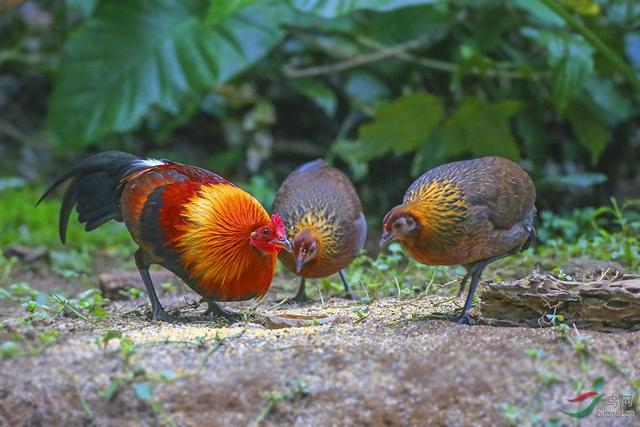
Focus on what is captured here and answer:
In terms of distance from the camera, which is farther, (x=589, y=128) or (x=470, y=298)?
(x=589, y=128)

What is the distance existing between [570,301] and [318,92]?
Result: 17.8 feet

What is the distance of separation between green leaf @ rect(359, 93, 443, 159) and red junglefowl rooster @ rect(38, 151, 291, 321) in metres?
3.52

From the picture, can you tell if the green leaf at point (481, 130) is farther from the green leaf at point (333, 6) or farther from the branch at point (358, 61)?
the green leaf at point (333, 6)

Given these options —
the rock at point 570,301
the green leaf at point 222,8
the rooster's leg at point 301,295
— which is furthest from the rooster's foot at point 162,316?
the green leaf at point 222,8

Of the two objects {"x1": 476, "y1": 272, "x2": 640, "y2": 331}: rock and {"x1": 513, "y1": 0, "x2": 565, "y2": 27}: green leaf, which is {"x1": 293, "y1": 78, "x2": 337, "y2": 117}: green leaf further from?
{"x1": 476, "y1": 272, "x2": 640, "y2": 331}: rock

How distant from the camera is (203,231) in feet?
15.9

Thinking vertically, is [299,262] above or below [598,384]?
below

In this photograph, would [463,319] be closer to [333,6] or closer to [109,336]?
[109,336]

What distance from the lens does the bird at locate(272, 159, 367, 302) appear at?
559cm

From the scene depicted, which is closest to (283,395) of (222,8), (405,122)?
(222,8)

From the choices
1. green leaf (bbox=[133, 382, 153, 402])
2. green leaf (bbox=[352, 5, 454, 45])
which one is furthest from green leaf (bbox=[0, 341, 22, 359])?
green leaf (bbox=[352, 5, 454, 45])

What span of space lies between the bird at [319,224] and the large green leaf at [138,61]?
2569 mm

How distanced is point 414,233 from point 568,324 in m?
0.93

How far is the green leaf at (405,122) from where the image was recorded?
835cm
